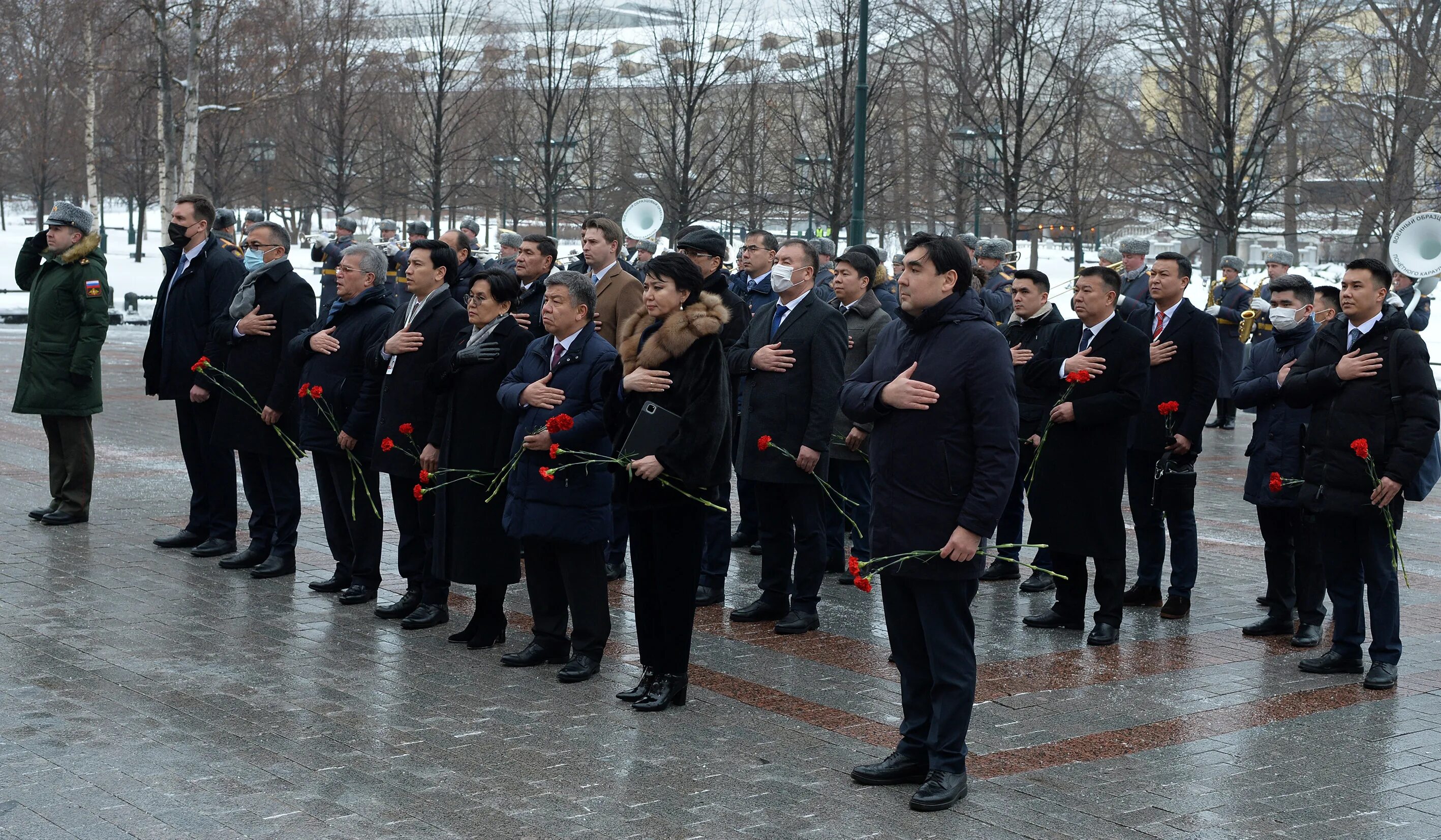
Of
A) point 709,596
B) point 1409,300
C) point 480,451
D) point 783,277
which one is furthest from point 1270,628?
point 1409,300

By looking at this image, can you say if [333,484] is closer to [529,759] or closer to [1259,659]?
[529,759]

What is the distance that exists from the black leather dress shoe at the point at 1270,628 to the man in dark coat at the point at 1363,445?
721 millimetres

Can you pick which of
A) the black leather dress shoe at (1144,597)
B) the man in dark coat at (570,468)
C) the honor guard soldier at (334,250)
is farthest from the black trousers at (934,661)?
the honor guard soldier at (334,250)

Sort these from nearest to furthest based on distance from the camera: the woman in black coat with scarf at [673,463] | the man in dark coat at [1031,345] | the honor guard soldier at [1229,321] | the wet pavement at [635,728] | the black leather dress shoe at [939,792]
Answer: the wet pavement at [635,728] → the black leather dress shoe at [939,792] → the woman in black coat with scarf at [673,463] → the man in dark coat at [1031,345] → the honor guard soldier at [1229,321]

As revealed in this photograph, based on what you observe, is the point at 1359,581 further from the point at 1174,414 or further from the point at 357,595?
the point at 357,595

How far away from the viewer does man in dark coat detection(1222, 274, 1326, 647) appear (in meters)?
8.02

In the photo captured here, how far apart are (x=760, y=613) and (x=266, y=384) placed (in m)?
3.42

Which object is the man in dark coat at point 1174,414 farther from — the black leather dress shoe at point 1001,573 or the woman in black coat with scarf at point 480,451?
the woman in black coat with scarf at point 480,451

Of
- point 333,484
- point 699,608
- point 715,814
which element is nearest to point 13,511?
point 333,484

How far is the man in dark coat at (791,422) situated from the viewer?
802 centimetres

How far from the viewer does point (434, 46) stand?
4203cm

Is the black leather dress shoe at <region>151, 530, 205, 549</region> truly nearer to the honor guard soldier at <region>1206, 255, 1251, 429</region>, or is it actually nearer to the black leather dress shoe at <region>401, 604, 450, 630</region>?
the black leather dress shoe at <region>401, 604, 450, 630</region>

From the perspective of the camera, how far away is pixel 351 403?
338 inches

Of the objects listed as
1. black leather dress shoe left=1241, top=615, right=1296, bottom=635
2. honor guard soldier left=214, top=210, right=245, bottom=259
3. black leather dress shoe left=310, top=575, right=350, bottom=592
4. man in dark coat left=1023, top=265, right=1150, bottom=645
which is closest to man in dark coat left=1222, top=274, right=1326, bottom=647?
black leather dress shoe left=1241, top=615, right=1296, bottom=635
